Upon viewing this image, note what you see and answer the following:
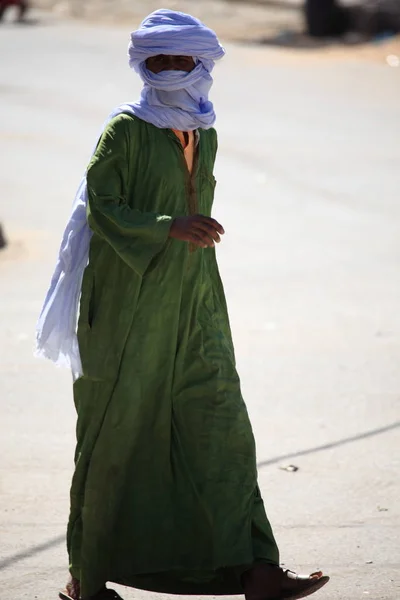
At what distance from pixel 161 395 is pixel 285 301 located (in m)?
4.90

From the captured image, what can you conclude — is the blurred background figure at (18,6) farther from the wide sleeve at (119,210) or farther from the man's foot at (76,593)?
the man's foot at (76,593)

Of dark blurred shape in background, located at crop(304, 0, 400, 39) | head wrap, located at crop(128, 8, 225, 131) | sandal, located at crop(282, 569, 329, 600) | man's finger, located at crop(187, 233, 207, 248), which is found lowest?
dark blurred shape in background, located at crop(304, 0, 400, 39)

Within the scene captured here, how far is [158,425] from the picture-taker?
3.98 metres

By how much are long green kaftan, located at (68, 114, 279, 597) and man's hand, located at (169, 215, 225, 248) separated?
0.12 metres

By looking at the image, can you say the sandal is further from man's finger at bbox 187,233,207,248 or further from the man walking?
man's finger at bbox 187,233,207,248

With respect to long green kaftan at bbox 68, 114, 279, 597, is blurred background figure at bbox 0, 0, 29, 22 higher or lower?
lower

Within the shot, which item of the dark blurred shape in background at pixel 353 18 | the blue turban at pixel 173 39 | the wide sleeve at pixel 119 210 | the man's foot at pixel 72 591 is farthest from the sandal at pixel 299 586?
the dark blurred shape in background at pixel 353 18

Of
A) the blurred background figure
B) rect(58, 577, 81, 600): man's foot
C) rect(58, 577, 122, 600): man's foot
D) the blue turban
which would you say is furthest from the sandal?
the blurred background figure

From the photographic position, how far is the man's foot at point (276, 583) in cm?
393

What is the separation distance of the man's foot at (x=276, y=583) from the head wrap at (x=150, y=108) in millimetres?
805

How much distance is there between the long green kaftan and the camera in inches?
155

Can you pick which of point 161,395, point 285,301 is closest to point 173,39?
point 161,395

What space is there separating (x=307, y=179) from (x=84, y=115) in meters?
4.83

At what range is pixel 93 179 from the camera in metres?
3.88
